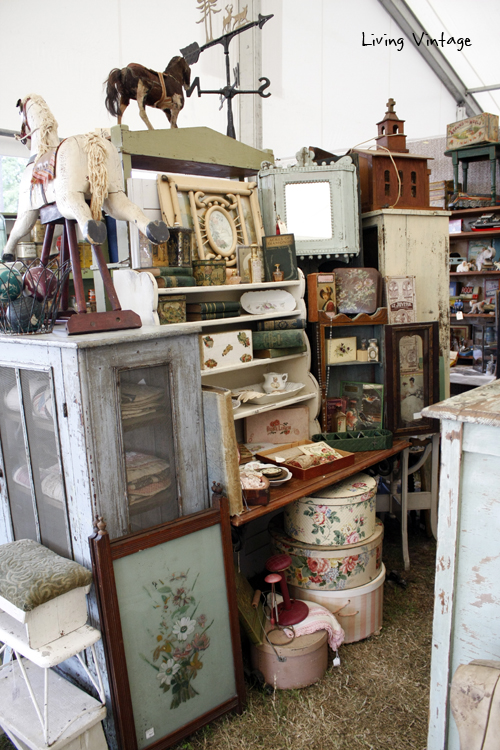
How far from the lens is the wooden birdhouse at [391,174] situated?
3.36m

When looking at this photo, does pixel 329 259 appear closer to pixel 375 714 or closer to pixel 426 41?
pixel 375 714

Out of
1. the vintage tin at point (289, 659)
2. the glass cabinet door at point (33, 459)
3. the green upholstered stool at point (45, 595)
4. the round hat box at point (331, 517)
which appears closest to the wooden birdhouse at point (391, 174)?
the round hat box at point (331, 517)

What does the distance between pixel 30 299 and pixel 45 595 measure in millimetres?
1013

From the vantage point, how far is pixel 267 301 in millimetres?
2961

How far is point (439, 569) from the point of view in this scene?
1710 mm

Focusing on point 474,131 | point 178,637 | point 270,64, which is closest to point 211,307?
point 178,637

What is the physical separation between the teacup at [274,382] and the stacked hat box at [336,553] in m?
0.56

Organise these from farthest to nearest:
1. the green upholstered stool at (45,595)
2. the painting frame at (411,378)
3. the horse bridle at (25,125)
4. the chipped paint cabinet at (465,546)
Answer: the painting frame at (411,378) → the horse bridle at (25,125) → the green upholstered stool at (45,595) → the chipped paint cabinet at (465,546)

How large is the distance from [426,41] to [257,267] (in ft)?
16.2

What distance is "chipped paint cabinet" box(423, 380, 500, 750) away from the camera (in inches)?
62.5

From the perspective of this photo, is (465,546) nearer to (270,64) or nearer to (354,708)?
(354,708)

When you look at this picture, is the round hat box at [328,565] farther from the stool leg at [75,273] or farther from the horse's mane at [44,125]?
the horse's mane at [44,125]

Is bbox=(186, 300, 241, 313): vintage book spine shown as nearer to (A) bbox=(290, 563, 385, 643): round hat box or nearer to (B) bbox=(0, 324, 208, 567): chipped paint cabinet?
(B) bbox=(0, 324, 208, 567): chipped paint cabinet

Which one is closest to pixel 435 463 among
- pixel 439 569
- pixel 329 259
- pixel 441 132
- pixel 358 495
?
pixel 358 495
